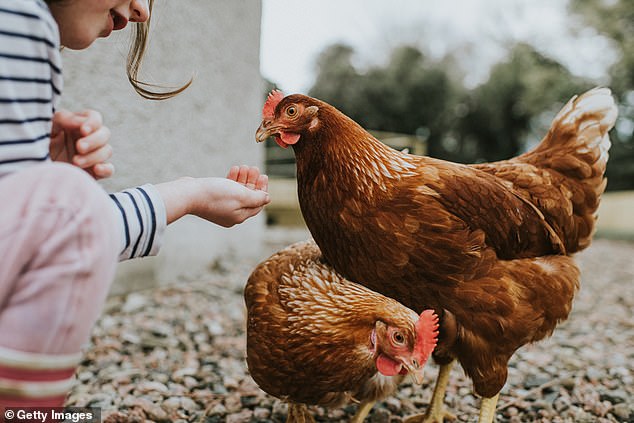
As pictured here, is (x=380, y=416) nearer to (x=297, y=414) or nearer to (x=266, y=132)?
(x=297, y=414)

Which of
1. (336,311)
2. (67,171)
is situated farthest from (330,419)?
(67,171)

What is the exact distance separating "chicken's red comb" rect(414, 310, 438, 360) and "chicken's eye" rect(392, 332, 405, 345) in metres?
0.04

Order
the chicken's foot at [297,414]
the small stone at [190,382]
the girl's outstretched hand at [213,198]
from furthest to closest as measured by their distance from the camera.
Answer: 1. the small stone at [190,382]
2. the chicken's foot at [297,414]
3. the girl's outstretched hand at [213,198]

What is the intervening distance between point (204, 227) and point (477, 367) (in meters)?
2.51

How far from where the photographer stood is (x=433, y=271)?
156 centimetres

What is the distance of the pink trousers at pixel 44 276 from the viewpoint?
0.76m

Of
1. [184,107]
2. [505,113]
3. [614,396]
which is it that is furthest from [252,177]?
[505,113]

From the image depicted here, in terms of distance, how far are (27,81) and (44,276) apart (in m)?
0.31

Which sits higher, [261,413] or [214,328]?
[261,413]

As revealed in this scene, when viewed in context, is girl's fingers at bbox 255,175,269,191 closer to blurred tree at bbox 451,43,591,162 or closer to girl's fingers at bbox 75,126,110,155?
girl's fingers at bbox 75,126,110,155

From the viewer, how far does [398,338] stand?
60.3 inches

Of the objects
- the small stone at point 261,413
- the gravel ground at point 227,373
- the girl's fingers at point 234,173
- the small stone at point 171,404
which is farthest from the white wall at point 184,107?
the small stone at point 261,413

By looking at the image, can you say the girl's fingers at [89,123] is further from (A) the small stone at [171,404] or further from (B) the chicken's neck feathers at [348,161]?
(A) the small stone at [171,404]

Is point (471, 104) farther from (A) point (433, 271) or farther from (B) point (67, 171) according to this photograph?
(B) point (67, 171)
